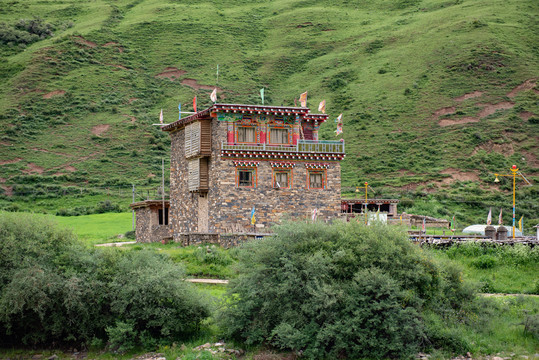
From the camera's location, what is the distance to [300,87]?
11150 centimetres

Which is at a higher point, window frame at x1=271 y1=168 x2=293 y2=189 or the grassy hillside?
the grassy hillside

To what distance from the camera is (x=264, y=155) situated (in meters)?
44.3

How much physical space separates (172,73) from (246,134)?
73977 mm

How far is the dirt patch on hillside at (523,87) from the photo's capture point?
94938 mm

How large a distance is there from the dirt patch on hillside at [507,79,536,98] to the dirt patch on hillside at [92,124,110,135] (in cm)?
6113

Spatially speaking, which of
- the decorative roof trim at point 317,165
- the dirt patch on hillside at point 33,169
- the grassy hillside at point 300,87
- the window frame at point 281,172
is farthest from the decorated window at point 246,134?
the dirt patch on hillside at point 33,169

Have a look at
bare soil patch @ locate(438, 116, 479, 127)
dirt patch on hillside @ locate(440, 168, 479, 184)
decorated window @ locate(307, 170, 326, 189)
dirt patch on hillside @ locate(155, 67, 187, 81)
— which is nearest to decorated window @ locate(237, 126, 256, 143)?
decorated window @ locate(307, 170, 326, 189)

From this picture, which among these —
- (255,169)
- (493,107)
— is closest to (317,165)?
(255,169)

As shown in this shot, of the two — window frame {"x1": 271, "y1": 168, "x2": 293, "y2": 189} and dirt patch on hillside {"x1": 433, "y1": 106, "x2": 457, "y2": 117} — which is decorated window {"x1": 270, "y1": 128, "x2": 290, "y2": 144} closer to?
window frame {"x1": 271, "y1": 168, "x2": 293, "y2": 189}

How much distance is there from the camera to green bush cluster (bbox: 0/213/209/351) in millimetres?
24500

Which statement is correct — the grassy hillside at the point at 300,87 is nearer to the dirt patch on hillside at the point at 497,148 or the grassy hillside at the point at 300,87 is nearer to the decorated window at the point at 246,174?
the dirt patch on hillside at the point at 497,148

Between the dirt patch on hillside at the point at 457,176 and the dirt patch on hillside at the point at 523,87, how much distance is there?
23090 millimetres

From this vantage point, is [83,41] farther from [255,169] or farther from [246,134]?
[255,169]

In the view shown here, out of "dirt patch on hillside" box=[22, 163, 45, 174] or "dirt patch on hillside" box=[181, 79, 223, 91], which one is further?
"dirt patch on hillside" box=[181, 79, 223, 91]
